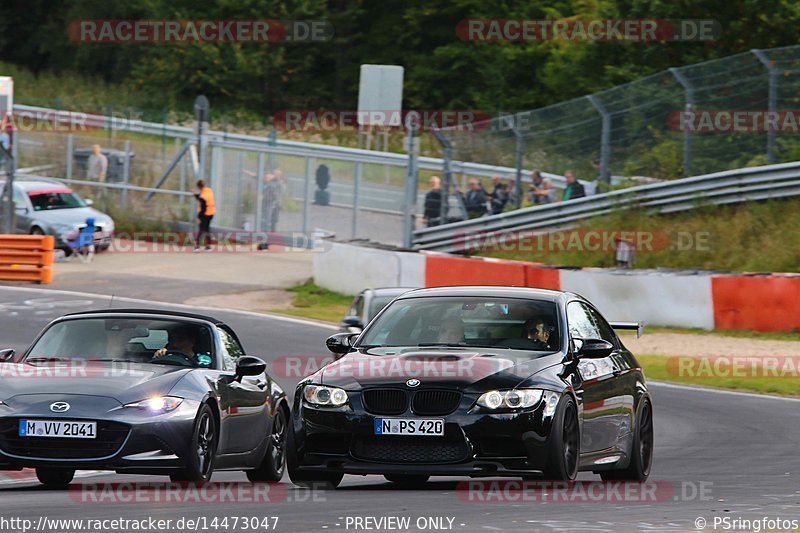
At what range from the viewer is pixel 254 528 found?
7.61 metres

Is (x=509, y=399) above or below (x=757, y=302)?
above

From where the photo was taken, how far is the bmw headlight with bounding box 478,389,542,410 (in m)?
9.33

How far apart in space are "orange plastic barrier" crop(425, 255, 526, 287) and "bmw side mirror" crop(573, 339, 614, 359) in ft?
48.4

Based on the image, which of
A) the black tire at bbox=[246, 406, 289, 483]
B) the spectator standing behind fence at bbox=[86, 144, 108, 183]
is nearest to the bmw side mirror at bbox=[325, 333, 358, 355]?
the black tire at bbox=[246, 406, 289, 483]

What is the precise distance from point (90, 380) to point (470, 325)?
245 cm

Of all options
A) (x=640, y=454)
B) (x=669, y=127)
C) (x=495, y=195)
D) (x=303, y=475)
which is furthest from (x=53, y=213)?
(x=303, y=475)

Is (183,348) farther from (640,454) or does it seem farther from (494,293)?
(640,454)

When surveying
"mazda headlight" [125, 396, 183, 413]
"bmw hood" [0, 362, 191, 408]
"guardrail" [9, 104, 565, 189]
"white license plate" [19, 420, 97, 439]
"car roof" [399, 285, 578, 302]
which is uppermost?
"guardrail" [9, 104, 565, 189]

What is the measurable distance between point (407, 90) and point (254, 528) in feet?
171

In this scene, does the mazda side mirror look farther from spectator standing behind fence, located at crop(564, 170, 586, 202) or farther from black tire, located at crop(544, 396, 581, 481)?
spectator standing behind fence, located at crop(564, 170, 586, 202)

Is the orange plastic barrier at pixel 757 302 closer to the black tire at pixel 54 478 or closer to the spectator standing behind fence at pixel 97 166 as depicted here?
the black tire at pixel 54 478

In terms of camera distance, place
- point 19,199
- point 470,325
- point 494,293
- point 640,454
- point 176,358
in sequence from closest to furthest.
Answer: point 470,325
point 494,293
point 176,358
point 640,454
point 19,199

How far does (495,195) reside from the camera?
96.2 ft

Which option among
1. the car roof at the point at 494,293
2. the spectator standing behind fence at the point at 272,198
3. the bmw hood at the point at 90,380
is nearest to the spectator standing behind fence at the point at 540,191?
the spectator standing behind fence at the point at 272,198
